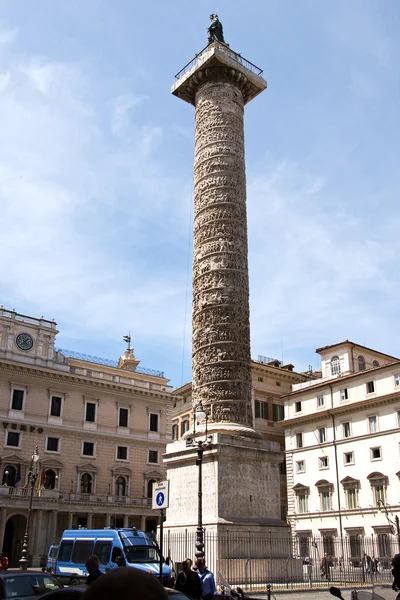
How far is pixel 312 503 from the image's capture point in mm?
30812

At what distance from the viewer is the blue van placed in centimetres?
1360

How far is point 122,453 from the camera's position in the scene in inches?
1312

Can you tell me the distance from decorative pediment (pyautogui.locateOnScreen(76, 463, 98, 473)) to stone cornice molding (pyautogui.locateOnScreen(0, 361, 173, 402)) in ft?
13.6

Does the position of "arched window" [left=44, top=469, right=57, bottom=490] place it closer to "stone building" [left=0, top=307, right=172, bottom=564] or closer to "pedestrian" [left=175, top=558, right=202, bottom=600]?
"stone building" [left=0, top=307, right=172, bottom=564]

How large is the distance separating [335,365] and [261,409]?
4.77m

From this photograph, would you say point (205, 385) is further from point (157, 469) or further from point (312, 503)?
point (157, 469)

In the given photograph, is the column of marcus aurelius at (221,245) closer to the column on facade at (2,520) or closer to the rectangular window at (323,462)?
the column on facade at (2,520)

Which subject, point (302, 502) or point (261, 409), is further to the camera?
point (261, 409)

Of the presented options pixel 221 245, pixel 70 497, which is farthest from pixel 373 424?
pixel 221 245

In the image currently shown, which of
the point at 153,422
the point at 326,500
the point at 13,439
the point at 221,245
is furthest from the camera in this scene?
the point at 153,422

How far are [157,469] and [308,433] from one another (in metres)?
8.56

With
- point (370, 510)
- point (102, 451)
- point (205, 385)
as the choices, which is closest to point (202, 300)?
point (205, 385)

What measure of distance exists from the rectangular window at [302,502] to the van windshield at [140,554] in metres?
18.9

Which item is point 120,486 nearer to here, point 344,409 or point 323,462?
point 323,462
